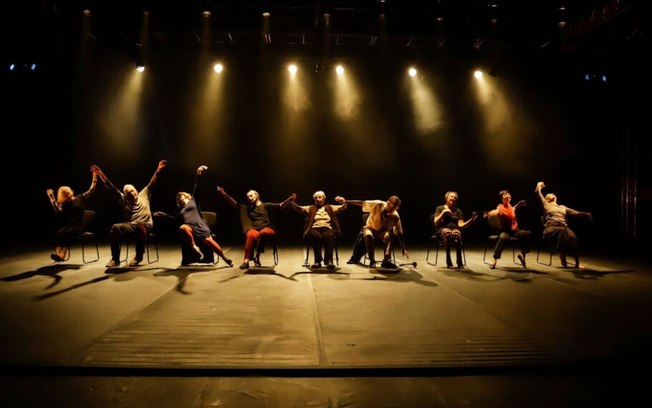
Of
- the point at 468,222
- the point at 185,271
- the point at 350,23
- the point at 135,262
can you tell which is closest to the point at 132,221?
the point at 135,262

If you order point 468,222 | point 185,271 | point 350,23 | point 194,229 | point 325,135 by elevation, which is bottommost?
point 185,271

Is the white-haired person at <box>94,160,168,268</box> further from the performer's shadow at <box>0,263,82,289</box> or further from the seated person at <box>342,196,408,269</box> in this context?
the seated person at <box>342,196,408,269</box>

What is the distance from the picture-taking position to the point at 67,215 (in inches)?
226

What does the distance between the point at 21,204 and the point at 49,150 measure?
4.47 feet

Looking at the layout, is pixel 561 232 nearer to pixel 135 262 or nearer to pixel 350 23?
pixel 350 23

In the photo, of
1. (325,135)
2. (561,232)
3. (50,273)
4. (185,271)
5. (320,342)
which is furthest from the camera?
(325,135)

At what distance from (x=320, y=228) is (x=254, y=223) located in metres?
0.94

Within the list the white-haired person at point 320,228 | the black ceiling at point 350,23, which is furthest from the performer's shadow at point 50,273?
the black ceiling at point 350,23

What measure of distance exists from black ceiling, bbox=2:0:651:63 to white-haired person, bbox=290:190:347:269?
3.48 metres

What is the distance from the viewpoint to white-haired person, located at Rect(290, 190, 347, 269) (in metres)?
5.65

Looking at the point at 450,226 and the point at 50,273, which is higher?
the point at 450,226

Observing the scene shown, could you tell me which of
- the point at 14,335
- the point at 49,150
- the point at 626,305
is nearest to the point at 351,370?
the point at 14,335

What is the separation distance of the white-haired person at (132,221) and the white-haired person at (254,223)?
114cm

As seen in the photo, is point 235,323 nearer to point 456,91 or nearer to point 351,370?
point 351,370
